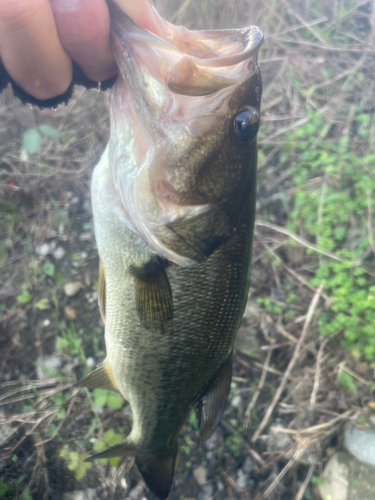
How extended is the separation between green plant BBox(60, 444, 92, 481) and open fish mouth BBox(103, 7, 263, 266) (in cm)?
189

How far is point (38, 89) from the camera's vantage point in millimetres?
1096

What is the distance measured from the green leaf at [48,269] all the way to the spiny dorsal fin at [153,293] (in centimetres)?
148

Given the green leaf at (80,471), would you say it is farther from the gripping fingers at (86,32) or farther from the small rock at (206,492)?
the gripping fingers at (86,32)

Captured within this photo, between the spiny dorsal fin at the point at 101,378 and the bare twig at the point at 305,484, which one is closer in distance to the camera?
the spiny dorsal fin at the point at 101,378

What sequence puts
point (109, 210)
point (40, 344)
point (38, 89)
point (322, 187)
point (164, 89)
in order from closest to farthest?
point (164, 89) < point (38, 89) < point (109, 210) < point (40, 344) < point (322, 187)

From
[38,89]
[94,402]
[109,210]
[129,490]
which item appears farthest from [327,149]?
[129,490]

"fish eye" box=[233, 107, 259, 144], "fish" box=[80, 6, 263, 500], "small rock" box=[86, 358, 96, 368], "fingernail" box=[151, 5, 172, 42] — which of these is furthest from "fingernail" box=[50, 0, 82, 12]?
"small rock" box=[86, 358, 96, 368]

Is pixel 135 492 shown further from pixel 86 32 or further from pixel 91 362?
pixel 86 32

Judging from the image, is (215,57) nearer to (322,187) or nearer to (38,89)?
(38,89)

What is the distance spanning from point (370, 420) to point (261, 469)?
0.86 m

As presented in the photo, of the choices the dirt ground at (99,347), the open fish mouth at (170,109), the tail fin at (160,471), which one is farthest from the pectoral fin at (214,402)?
the dirt ground at (99,347)

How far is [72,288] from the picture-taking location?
2.56 meters

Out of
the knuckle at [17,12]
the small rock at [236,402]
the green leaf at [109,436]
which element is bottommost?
the small rock at [236,402]

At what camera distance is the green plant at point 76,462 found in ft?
7.30
